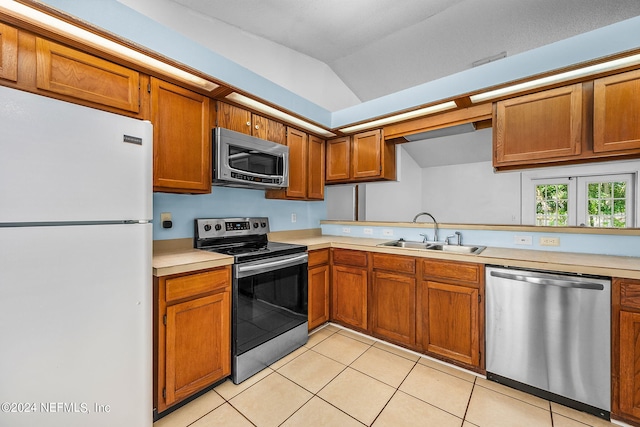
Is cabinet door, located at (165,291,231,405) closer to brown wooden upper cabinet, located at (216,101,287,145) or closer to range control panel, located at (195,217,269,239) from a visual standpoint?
range control panel, located at (195,217,269,239)

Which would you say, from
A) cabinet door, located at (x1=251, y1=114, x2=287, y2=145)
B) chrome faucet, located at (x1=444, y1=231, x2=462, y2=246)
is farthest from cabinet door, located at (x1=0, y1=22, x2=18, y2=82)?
chrome faucet, located at (x1=444, y1=231, x2=462, y2=246)

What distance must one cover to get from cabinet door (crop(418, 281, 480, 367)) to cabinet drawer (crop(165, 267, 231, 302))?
1639mm

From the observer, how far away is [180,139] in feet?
6.23

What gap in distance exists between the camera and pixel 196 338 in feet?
5.59

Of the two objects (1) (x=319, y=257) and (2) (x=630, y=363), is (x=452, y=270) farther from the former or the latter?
(1) (x=319, y=257)

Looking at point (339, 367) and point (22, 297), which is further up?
point (22, 297)

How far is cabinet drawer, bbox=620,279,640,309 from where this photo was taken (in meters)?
1.49

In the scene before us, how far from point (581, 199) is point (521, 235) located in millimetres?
3001

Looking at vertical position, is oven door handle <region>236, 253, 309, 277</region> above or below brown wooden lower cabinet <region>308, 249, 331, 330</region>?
above

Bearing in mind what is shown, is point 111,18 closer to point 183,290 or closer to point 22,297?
point 22,297

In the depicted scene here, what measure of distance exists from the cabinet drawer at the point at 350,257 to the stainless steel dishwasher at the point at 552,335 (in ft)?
3.50

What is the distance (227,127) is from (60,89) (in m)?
1.01

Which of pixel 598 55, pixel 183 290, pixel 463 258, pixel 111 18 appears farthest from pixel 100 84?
pixel 598 55

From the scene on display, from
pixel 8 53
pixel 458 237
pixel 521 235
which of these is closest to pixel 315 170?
pixel 458 237
